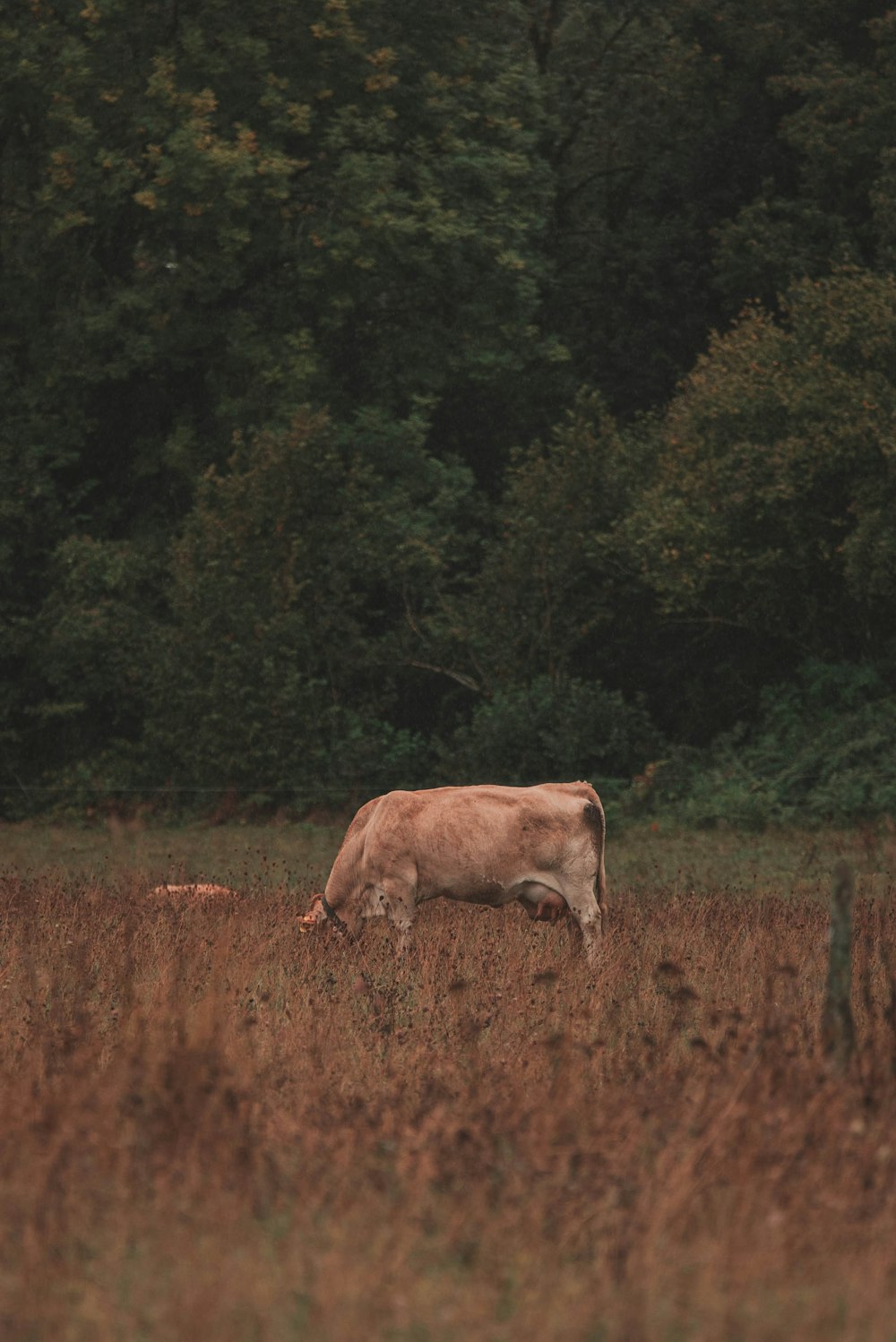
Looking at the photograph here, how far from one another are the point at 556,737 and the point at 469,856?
16.1 meters

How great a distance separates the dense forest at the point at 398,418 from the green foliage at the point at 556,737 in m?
0.06

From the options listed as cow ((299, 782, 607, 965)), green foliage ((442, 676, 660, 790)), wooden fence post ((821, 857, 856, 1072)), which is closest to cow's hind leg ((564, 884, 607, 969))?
cow ((299, 782, 607, 965))

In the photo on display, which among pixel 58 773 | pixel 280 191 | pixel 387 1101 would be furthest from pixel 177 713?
pixel 387 1101

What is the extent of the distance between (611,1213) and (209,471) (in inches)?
994

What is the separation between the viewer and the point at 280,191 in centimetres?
2959

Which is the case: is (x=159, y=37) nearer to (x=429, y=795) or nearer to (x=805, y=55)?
(x=805, y=55)

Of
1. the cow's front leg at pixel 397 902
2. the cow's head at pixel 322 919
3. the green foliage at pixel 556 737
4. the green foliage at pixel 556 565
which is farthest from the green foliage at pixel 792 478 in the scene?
the cow's head at pixel 322 919

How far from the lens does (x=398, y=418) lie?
3269cm

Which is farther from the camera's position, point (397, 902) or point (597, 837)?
point (597, 837)

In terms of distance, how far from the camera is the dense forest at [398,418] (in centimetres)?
2822

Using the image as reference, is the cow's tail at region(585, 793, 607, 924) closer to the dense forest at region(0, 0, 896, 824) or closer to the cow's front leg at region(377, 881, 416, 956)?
the cow's front leg at region(377, 881, 416, 956)

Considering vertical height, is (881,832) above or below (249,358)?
below

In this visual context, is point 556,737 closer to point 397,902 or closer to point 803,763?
point 803,763

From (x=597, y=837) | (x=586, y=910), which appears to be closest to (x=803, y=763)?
(x=597, y=837)
